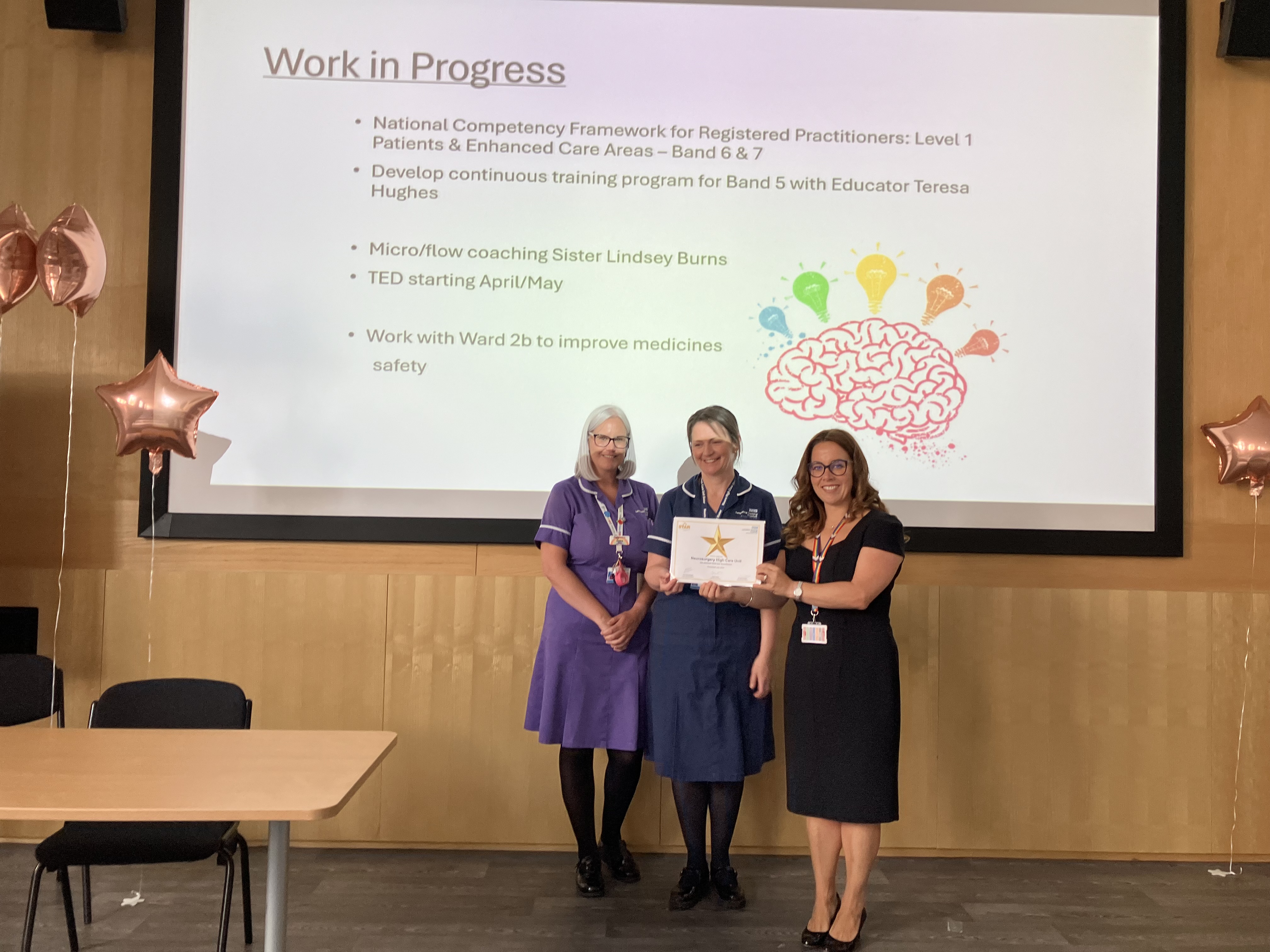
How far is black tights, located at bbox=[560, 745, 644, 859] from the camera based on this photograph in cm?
319

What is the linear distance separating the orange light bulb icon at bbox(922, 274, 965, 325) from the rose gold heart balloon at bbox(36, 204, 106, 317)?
3078 millimetres

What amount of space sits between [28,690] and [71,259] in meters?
1.44

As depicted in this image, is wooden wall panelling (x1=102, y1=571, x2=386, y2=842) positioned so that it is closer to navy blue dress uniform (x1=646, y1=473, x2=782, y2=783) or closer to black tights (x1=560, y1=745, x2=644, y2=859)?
black tights (x1=560, y1=745, x2=644, y2=859)

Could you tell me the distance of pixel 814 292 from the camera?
3730 millimetres

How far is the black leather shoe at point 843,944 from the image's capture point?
2.70 meters

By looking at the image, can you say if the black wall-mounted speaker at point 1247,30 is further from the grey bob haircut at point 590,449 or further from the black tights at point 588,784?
the black tights at point 588,784

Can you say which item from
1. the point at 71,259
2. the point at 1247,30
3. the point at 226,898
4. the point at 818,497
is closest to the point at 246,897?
the point at 226,898

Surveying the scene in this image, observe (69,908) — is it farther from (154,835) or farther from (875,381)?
(875,381)

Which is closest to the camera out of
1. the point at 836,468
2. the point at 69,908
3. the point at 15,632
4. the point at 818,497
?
the point at 69,908

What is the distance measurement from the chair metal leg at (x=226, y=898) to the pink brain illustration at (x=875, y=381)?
2.44m

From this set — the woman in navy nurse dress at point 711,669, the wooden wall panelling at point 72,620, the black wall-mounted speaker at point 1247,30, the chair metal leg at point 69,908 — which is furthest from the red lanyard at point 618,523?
the black wall-mounted speaker at point 1247,30

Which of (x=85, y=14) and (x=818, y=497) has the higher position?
(x=85, y=14)

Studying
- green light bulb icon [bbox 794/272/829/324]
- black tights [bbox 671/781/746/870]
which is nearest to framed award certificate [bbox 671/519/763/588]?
black tights [bbox 671/781/746/870]

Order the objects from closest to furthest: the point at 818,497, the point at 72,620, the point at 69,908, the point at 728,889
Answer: the point at 69,908, the point at 818,497, the point at 728,889, the point at 72,620
